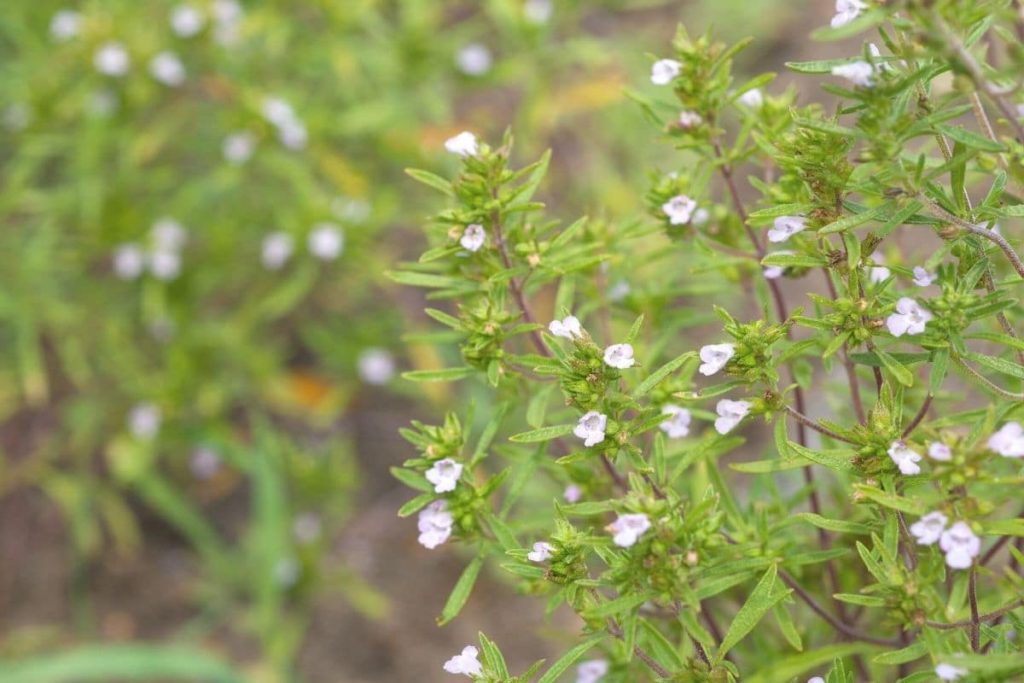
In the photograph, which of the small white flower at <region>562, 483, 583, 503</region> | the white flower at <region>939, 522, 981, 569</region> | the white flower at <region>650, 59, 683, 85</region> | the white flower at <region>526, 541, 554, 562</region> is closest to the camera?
the white flower at <region>939, 522, 981, 569</region>

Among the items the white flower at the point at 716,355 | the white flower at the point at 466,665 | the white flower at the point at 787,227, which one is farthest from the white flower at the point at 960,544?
the white flower at the point at 466,665

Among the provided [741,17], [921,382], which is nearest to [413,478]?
[921,382]

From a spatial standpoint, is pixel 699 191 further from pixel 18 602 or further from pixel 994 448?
pixel 18 602

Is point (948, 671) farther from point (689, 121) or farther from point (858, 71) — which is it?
point (689, 121)

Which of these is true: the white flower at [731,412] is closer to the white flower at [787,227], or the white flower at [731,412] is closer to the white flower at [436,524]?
the white flower at [787,227]

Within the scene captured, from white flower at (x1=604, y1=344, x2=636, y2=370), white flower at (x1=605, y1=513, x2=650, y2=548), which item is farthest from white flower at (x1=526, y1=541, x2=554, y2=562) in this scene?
white flower at (x1=604, y1=344, x2=636, y2=370)

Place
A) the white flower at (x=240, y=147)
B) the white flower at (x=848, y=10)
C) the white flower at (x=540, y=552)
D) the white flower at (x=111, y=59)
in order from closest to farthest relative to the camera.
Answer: the white flower at (x=848, y=10) < the white flower at (x=540, y=552) < the white flower at (x=111, y=59) < the white flower at (x=240, y=147)

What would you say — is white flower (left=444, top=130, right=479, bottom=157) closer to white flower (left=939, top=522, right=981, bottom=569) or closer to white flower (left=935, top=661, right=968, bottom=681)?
white flower (left=939, top=522, right=981, bottom=569)

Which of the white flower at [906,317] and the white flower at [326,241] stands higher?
the white flower at [906,317]
